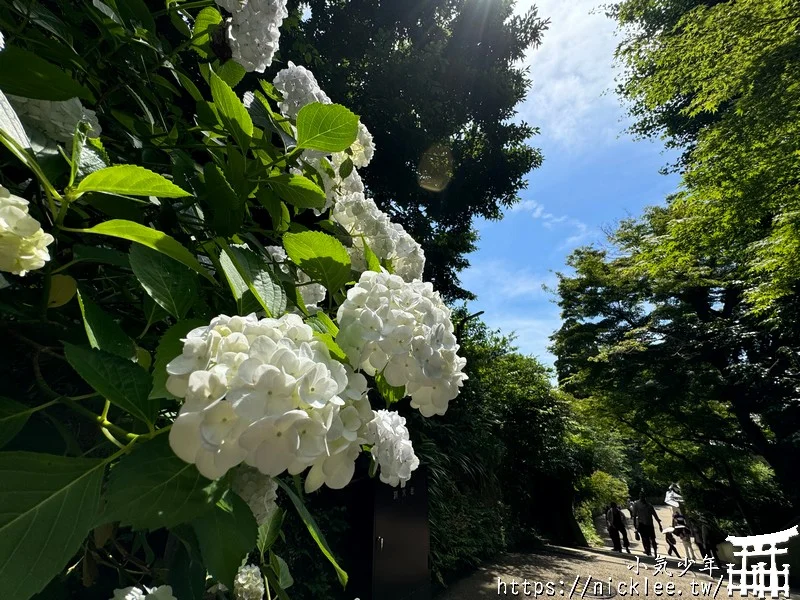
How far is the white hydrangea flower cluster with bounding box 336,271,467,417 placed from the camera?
0.67 m

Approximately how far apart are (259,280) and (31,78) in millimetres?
367

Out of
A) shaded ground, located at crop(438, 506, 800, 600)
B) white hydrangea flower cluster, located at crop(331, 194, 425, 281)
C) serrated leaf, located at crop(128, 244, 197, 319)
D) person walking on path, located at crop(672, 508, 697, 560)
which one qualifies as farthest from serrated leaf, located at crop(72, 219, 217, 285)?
person walking on path, located at crop(672, 508, 697, 560)

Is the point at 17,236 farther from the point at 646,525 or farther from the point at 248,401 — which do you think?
the point at 646,525

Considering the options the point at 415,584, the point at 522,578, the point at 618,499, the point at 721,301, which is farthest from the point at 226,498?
the point at 618,499

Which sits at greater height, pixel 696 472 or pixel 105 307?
pixel 696 472

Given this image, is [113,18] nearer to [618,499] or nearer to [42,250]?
[42,250]

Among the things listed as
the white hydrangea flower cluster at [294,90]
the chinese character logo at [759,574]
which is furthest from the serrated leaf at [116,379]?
the chinese character logo at [759,574]

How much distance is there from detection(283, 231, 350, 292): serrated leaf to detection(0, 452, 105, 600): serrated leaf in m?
0.39

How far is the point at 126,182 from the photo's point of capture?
1.76ft

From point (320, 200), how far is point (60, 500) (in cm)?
61

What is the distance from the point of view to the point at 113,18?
970 millimetres

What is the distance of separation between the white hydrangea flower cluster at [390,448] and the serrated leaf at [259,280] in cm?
22

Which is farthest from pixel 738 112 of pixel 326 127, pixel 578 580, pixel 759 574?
pixel 326 127

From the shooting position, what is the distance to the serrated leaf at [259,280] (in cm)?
60
